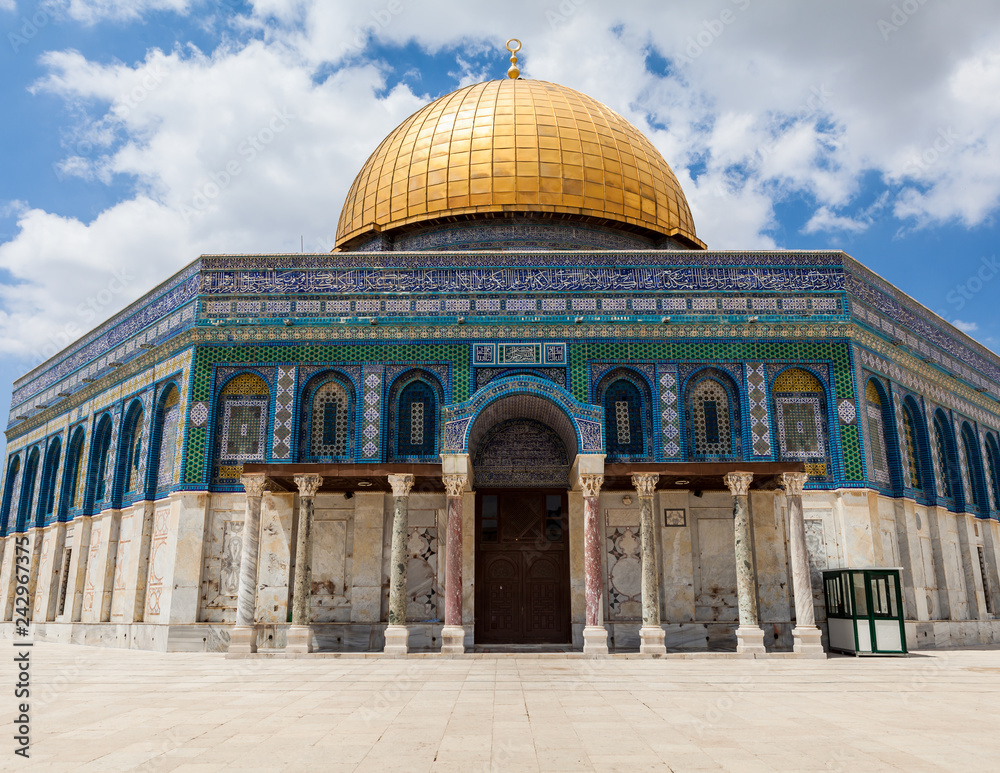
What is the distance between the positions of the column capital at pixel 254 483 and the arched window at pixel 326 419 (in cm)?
181

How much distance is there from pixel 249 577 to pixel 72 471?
1015cm

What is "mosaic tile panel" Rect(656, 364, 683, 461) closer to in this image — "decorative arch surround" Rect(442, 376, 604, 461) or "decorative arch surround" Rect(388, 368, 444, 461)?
"decorative arch surround" Rect(442, 376, 604, 461)

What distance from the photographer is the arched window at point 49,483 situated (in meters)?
22.5

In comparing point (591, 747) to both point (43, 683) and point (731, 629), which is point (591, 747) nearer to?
point (43, 683)

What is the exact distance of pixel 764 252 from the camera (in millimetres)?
16797

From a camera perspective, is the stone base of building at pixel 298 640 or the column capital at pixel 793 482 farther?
the column capital at pixel 793 482

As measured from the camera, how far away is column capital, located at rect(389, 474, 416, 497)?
14.3m

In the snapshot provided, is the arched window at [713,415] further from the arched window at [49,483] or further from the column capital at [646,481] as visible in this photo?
the arched window at [49,483]

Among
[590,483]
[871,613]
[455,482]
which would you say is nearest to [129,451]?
[455,482]

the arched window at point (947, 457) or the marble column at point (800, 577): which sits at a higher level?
the arched window at point (947, 457)

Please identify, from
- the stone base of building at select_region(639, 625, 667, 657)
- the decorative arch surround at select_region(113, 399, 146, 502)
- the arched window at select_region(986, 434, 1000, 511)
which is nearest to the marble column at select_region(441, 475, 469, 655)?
the stone base of building at select_region(639, 625, 667, 657)

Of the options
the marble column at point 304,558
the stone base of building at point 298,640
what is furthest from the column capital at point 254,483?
the stone base of building at point 298,640

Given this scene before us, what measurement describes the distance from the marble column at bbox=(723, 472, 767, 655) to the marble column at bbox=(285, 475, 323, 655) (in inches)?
296

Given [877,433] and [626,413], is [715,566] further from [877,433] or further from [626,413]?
[877,433]
